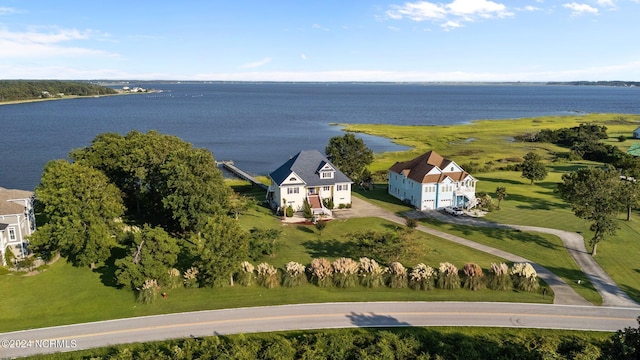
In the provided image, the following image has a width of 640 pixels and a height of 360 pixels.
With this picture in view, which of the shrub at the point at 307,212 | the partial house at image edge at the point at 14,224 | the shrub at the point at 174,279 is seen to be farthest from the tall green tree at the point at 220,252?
the partial house at image edge at the point at 14,224

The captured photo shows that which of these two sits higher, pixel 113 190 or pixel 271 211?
pixel 113 190

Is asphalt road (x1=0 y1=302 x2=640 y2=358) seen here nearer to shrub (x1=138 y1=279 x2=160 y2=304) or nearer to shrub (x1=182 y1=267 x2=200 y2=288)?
shrub (x1=138 y1=279 x2=160 y2=304)

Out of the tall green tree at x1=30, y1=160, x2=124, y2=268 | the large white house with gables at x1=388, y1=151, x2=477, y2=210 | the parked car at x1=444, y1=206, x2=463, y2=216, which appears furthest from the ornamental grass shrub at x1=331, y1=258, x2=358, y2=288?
the large white house with gables at x1=388, y1=151, x2=477, y2=210

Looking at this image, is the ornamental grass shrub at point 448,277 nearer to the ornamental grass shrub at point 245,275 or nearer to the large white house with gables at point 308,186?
the ornamental grass shrub at point 245,275

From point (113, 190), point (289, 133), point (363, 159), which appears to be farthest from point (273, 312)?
point (289, 133)

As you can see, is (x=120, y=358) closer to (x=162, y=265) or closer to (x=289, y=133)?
(x=162, y=265)

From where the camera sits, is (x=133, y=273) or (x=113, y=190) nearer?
(x=133, y=273)
